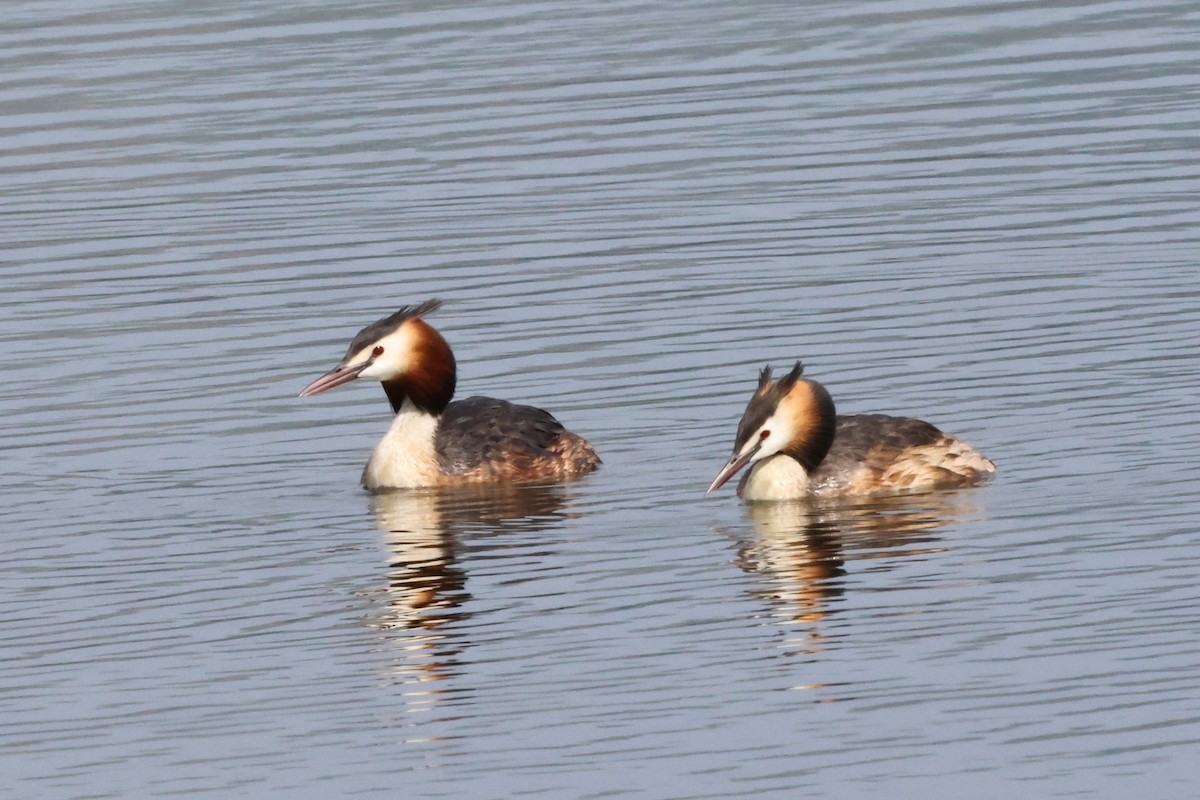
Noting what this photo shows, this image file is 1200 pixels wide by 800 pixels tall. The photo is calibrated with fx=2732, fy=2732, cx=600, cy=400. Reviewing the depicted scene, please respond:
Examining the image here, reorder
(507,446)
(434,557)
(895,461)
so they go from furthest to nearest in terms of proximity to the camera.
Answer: (507,446)
(895,461)
(434,557)

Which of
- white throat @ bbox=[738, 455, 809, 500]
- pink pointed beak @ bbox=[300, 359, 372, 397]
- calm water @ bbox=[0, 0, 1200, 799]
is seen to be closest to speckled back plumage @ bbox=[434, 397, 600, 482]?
calm water @ bbox=[0, 0, 1200, 799]

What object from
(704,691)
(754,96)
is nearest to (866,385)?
(704,691)

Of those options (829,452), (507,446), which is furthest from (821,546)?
(507,446)

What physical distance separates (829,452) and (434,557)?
9.20ft

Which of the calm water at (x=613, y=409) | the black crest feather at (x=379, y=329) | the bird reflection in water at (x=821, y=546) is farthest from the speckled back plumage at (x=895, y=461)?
the black crest feather at (x=379, y=329)

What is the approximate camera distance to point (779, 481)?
56.3 feet

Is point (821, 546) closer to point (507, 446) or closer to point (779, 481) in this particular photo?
point (779, 481)

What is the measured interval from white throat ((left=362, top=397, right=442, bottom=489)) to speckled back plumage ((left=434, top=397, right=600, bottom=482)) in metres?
0.11

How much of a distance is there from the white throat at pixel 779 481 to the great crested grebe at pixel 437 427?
51.7 inches

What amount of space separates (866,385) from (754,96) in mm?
14167

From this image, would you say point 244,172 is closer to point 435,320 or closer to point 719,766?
point 435,320

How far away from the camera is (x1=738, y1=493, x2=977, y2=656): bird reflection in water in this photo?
13977 millimetres

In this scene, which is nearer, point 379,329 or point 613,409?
point 379,329

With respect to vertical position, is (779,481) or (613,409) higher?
(613,409)
